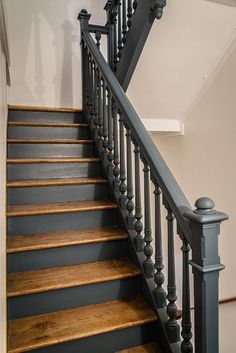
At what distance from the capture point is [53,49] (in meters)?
3.41

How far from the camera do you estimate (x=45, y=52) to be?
336cm

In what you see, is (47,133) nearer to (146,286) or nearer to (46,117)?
(46,117)

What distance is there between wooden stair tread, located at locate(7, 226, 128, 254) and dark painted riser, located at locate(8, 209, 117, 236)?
1.5 inches

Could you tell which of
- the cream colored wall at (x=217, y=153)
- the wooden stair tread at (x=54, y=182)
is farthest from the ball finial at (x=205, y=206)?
the cream colored wall at (x=217, y=153)

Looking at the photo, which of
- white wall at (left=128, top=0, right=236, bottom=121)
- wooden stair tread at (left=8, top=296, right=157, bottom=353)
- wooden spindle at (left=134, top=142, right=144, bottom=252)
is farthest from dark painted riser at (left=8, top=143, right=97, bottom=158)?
wooden stair tread at (left=8, top=296, right=157, bottom=353)

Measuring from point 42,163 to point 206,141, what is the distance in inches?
72.6

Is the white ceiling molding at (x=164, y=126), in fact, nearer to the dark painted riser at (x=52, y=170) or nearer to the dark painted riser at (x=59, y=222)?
the dark painted riser at (x=52, y=170)

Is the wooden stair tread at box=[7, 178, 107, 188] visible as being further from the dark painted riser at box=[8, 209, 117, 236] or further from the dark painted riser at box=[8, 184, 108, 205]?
the dark painted riser at box=[8, 209, 117, 236]

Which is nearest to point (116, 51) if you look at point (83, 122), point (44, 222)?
point (83, 122)

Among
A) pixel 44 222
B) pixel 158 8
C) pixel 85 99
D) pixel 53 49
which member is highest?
pixel 53 49

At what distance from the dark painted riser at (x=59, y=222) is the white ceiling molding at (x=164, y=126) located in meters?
1.44

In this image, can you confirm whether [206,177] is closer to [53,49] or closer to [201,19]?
[201,19]

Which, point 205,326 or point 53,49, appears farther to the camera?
point 53,49

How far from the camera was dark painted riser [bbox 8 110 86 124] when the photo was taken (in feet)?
8.48
